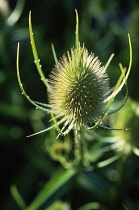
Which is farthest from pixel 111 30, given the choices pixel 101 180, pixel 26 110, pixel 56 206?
pixel 56 206

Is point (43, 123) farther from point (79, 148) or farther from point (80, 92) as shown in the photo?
point (80, 92)

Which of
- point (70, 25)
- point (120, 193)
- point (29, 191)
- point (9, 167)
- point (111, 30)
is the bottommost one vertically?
point (120, 193)

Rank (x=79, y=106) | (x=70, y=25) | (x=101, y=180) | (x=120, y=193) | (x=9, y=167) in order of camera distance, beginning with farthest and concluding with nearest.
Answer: (x=70, y=25) < (x=9, y=167) < (x=101, y=180) < (x=120, y=193) < (x=79, y=106)

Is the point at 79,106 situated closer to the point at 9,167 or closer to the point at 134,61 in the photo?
the point at 9,167

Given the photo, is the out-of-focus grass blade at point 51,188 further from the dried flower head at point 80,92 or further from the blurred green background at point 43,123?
the dried flower head at point 80,92

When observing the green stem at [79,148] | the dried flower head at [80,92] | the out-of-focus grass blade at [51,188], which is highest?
the dried flower head at [80,92]

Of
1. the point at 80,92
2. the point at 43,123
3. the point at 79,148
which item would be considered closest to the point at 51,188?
the point at 79,148

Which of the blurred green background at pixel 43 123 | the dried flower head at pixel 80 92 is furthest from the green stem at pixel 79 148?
the blurred green background at pixel 43 123
